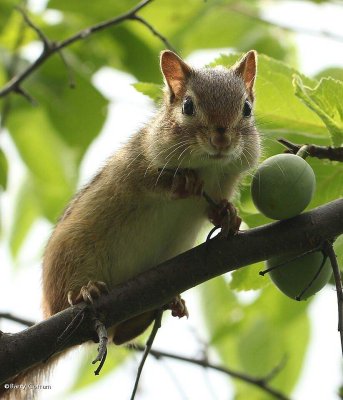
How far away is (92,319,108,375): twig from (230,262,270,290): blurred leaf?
2.50 feet

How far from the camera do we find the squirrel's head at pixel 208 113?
3.81 m

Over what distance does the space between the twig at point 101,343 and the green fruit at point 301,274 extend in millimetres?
717

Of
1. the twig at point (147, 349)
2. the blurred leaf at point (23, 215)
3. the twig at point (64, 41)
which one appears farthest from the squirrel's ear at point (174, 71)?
the blurred leaf at point (23, 215)

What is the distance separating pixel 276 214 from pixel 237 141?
74 centimetres

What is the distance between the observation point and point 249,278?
12.4ft

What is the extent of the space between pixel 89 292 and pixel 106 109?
5.08ft

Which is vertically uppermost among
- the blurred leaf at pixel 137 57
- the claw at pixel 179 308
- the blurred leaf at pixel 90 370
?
the blurred leaf at pixel 137 57

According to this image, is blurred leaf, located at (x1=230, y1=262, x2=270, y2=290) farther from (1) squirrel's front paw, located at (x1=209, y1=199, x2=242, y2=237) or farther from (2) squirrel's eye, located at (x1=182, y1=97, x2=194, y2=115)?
(2) squirrel's eye, located at (x1=182, y1=97, x2=194, y2=115)

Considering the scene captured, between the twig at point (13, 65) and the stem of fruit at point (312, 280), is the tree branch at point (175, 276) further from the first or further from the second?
the twig at point (13, 65)

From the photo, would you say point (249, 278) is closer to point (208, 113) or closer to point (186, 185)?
point (186, 185)

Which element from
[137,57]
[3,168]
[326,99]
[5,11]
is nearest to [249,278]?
[326,99]

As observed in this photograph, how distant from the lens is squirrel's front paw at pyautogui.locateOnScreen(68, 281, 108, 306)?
3743mm

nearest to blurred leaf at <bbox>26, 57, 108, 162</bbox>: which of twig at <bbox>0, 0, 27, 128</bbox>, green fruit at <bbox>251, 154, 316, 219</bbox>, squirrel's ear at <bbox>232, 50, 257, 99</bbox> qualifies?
twig at <bbox>0, 0, 27, 128</bbox>

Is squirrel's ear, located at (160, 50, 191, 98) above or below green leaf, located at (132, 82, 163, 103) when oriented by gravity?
below
